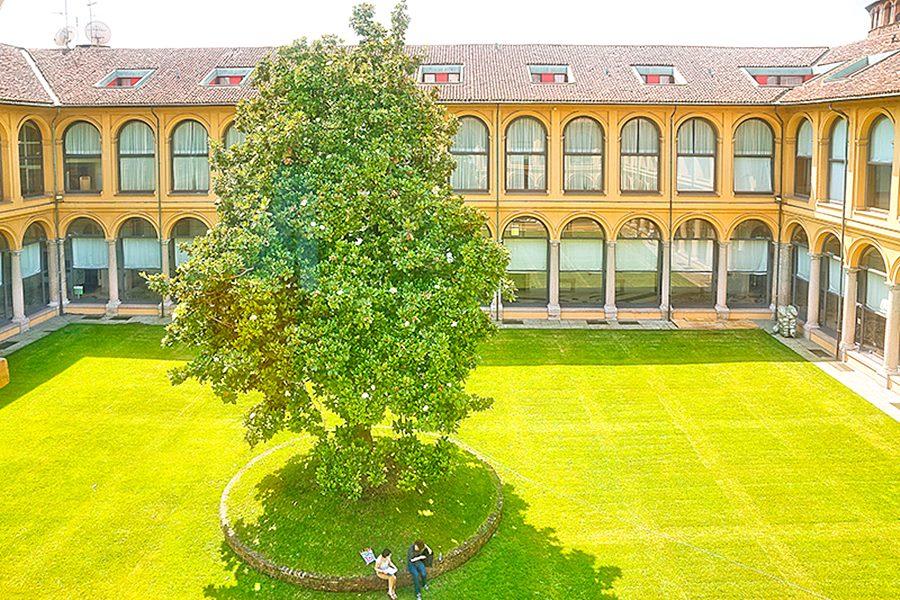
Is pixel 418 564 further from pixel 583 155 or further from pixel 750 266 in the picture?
pixel 750 266

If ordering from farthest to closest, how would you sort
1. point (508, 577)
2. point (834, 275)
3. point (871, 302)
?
point (834, 275) < point (871, 302) < point (508, 577)

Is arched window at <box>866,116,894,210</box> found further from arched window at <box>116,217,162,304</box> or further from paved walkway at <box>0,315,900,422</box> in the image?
arched window at <box>116,217,162,304</box>

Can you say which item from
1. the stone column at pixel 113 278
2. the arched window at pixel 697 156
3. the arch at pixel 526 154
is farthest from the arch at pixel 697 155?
the stone column at pixel 113 278

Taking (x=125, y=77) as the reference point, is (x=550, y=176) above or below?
below

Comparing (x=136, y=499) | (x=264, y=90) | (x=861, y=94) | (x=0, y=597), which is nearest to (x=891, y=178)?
(x=861, y=94)

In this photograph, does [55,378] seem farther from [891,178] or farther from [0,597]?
[891,178]

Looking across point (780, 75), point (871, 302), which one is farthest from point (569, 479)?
point (780, 75)

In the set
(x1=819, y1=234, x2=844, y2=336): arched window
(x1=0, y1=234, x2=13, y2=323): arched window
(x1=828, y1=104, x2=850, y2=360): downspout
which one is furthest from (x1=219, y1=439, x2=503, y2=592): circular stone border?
(x1=0, y1=234, x2=13, y2=323): arched window

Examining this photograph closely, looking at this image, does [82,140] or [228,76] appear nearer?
[82,140]
